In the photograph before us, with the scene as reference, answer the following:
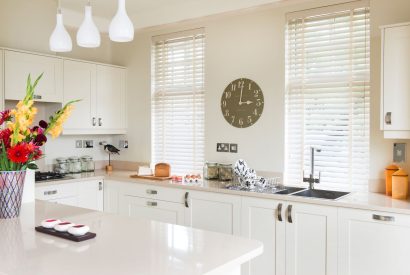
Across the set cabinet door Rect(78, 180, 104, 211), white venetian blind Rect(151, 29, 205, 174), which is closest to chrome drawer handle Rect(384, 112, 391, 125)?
white venetian blind Rect(151, 29, 205, 174)

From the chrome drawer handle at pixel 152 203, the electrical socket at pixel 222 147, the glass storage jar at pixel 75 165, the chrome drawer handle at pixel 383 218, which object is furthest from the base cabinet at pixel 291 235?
the glass storage jar at pixel 75 165

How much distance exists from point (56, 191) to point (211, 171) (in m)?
1.54

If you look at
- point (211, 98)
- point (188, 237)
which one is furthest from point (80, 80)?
point (188, 237)

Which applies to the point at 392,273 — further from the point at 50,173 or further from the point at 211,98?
the point at 50,173

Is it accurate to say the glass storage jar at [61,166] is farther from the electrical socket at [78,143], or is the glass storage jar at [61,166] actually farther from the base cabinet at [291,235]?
the base cabinet at [291,235]

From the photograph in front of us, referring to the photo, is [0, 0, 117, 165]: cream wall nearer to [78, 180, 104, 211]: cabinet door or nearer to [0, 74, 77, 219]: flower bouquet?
[78, 180, 104, 211]: cabinet door

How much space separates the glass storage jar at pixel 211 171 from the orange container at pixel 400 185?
1672mm

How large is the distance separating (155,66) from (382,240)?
315 cm

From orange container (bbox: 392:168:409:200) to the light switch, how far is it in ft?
0.67

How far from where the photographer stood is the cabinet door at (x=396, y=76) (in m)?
2.84

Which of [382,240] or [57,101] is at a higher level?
[57,101]

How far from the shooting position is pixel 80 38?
2375 millimetres

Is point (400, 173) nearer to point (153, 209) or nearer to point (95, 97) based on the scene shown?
point (153, 209)

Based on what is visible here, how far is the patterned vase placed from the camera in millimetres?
2158
